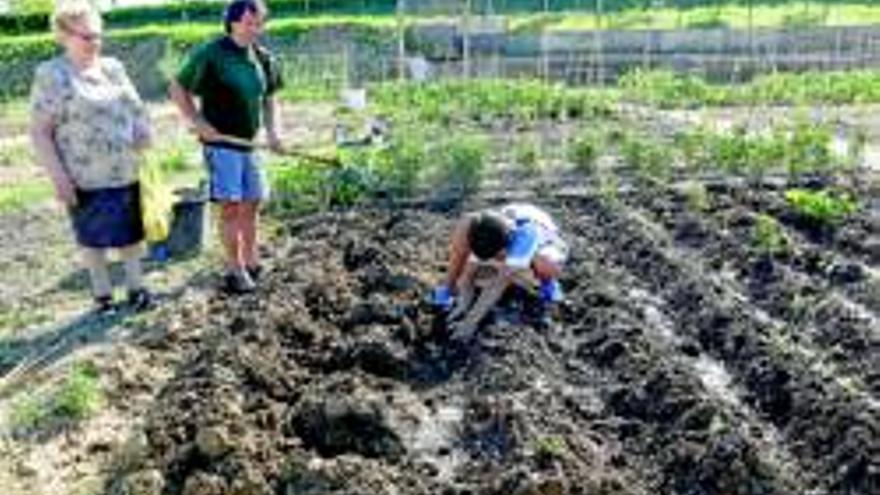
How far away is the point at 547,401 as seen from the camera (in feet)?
21.4

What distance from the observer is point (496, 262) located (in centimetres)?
746

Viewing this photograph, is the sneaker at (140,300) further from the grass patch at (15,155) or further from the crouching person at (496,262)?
the grass patch at (15,155)

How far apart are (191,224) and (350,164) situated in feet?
5.03

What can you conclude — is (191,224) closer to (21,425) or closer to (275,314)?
(275,314)

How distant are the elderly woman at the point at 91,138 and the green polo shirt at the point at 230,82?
44 centimetres

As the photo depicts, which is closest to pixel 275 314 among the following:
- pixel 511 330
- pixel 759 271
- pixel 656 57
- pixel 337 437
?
pixel 511 330

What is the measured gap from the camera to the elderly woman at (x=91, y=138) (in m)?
7.55

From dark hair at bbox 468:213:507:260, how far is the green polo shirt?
1749mm

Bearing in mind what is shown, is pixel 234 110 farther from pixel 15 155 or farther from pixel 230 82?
pixel 15 155

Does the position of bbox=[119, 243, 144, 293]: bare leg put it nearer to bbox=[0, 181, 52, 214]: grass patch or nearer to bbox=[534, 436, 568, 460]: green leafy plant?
bbox=[534, 436, 568, 460]: green leafy plant

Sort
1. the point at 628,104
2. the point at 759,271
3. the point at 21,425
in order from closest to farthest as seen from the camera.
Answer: the point at 21,425, the point at 759,271, the point at 628,104

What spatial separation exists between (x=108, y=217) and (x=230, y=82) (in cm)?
102

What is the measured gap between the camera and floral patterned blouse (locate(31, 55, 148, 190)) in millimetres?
7582

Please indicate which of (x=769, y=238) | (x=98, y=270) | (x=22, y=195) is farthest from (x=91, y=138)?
(x=22, y=195)
